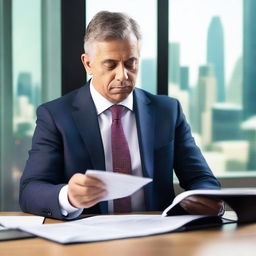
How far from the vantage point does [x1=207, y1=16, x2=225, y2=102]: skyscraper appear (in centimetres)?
415

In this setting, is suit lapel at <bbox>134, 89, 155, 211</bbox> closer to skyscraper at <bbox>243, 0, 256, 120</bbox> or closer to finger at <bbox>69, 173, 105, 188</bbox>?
finger at <bbox>69, 173, 105, 188</bbox>

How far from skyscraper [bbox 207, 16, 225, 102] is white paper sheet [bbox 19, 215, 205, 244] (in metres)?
2.71

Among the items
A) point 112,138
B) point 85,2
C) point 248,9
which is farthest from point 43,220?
point 248,9

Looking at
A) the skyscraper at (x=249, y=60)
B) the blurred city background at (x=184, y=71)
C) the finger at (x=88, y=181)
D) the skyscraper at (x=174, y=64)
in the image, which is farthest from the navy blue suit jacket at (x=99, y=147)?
the skyscraper at (x=249, y=60)

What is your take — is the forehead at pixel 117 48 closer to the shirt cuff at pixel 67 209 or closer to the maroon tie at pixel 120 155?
the maroon tie at pixel 120 155

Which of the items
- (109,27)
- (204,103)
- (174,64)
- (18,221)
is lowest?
(18,221)

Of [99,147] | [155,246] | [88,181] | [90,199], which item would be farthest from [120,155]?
[155,246]

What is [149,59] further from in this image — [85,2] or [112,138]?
[112,138]

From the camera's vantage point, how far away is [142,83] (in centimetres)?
376

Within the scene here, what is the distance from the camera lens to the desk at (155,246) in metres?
1.23

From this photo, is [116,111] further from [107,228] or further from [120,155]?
[107,228]

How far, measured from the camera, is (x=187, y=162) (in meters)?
2.28

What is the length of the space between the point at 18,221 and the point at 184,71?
272 centimetres

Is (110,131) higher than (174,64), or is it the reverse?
(174,64)
